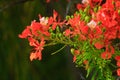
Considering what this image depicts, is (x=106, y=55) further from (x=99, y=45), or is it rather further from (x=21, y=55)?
(x=21, y=55)

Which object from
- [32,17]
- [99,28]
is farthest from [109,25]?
[32,17]

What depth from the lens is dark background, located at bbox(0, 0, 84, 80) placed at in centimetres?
424

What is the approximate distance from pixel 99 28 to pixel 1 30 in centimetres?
261

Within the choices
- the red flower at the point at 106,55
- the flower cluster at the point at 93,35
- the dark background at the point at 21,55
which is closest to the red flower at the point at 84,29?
the flower cluster at the point at 93,35

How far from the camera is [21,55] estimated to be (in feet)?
14.5

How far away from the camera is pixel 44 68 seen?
15.0ft

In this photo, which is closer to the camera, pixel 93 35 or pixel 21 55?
pixel 93 35

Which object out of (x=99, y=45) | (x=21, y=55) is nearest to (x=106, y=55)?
(x=99, y=45)

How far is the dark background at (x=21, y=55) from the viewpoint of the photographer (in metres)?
4.24

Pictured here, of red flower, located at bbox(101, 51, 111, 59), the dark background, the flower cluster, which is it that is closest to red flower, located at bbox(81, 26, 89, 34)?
the flower cluster

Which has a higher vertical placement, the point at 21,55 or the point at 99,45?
the point at 21,55

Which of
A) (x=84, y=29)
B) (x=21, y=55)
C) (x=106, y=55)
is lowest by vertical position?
(x=106, y=55)

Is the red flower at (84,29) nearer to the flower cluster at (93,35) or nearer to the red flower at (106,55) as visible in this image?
Result: the flower cluster at (93,35)

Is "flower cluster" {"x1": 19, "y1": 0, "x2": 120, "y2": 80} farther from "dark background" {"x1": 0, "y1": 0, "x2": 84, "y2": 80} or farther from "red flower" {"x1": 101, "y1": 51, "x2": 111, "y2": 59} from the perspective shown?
"dark background" {"x1": 0, "y1": 0, "x2": 84, "y2": 80}
